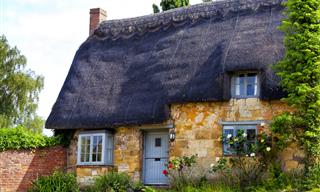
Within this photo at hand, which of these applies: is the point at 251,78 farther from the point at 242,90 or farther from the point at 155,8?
the point at 155,8

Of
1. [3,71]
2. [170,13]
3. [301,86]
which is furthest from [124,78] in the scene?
[3,71]

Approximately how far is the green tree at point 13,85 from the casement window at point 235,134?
17.7m

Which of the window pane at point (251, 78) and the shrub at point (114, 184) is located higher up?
the window pane at point (251, 78)

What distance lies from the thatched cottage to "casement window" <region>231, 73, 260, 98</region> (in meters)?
0.03

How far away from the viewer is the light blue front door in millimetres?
17672

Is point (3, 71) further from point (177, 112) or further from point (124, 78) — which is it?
point (177, 112)

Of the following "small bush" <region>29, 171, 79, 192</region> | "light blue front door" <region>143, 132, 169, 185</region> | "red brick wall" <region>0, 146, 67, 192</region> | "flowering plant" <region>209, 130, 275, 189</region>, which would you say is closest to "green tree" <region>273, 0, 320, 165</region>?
"flowering plant" <region>209, 130, 275, 189</region>

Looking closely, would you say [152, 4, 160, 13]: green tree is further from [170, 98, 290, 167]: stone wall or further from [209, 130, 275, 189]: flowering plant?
[209, 130, 275, 189]: flowering plant

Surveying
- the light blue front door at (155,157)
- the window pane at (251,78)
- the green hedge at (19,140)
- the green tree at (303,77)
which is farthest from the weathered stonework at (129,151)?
the green tree at (303,77)

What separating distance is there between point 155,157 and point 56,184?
3429 millimetres

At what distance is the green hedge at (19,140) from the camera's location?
17594mm

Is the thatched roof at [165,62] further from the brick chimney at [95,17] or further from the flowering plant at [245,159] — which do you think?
the flowering plant at [245,159]

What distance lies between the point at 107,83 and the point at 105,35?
2.92m

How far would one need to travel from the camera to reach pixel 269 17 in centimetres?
1731
